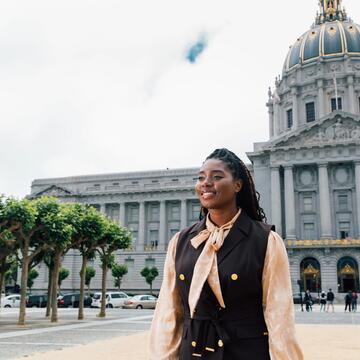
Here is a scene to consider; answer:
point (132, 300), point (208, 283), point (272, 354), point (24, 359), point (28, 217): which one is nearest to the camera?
point (272, 354)

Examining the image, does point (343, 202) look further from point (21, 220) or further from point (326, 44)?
point (21, 220)

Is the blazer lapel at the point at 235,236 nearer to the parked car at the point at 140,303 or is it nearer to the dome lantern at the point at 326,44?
the parked car at the point at 140,303

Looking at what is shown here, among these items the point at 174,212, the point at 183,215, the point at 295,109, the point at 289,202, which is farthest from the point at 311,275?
the point at 295,109

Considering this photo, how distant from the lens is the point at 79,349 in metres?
14.5

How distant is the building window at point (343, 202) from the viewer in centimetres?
6369

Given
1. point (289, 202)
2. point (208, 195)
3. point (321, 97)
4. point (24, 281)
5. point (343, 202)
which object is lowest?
point (24, 281)

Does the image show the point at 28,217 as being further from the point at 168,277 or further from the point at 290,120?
the point at 290,120

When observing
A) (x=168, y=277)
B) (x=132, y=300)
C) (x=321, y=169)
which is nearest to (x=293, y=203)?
(x=321, y=169)

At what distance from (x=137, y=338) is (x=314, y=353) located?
275 inches

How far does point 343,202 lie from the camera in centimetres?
6400

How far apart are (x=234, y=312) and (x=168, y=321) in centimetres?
55

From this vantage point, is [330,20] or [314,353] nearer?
[314,353]

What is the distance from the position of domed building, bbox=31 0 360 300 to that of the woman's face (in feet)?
183

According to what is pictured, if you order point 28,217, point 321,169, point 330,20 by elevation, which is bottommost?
point 28,217
